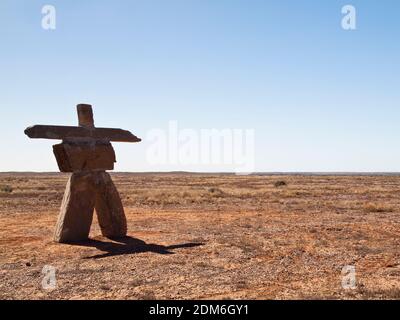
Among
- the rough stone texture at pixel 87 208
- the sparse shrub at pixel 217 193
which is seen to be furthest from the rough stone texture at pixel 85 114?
the sparse shrub at pixel 217 193

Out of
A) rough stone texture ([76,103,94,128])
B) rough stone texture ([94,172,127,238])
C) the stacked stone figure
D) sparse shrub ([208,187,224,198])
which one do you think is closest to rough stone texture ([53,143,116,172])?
the stacked stone figure

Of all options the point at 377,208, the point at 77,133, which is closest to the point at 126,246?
the point at 77,133

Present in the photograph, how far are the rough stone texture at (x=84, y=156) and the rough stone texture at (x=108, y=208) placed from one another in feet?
1.26

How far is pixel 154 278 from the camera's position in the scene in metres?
9.42

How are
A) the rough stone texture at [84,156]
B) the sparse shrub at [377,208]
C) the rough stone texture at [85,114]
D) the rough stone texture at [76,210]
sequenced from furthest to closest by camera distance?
the sparse shrub at [377,208], the rough stone texture at [85,114], the rough stone texture at [76,210], the rough stone texture at [84,156]

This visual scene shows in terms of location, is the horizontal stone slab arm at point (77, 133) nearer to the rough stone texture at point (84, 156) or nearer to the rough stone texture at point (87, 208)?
the rough stone texture at point (84, 156)

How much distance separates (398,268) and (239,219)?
9319 mm

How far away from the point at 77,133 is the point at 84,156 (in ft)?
2.52

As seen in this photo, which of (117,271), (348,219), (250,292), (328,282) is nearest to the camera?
(250,292)

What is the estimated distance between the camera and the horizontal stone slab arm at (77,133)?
12688mm

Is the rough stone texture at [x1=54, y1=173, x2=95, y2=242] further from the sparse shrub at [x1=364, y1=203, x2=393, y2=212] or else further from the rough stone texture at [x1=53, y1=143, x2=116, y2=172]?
the sparse shrub at [x1=364, y1=203, x2=393, y2=212]

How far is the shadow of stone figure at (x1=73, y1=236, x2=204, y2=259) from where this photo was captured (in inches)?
478
